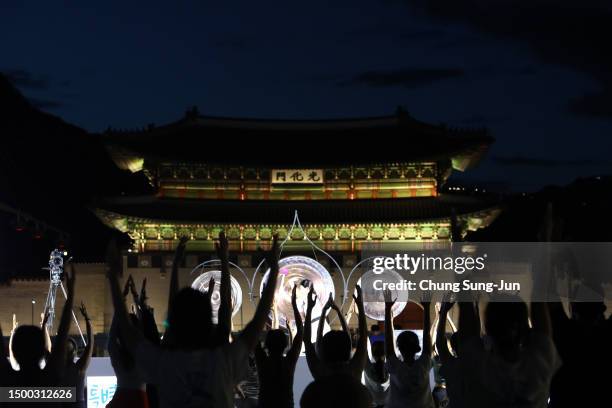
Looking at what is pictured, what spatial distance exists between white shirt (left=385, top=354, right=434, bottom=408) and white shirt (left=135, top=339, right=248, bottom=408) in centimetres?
289

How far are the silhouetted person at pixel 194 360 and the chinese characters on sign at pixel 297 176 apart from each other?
33.0 metres

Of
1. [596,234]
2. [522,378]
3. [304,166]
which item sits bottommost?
[522,378]

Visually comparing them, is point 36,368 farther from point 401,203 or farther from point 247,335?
point 401,203

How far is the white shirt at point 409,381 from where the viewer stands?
739cm

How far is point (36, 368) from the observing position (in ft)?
17.5

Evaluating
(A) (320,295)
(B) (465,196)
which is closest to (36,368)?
(A) (320,295)

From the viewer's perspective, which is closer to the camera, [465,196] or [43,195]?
[465,196]

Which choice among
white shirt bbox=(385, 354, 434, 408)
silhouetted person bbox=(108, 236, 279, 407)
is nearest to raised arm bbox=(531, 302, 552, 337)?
silhouetted person bbox=(108, 236, 279, 407)

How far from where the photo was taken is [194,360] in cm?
461

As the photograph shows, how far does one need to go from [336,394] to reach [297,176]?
33.1 metres

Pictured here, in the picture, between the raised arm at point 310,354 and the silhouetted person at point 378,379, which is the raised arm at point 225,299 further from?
the silhouetted person at point 378,379

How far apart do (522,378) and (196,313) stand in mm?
1783

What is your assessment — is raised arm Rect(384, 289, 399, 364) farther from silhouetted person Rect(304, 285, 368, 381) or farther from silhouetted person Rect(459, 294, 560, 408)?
silhouetted person Rect(459, 294, 560, 408)

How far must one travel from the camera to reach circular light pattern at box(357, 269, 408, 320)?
21812mm
